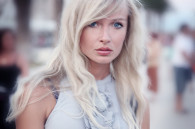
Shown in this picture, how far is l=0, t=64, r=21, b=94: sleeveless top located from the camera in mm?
3160

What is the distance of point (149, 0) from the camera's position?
15.5 metres

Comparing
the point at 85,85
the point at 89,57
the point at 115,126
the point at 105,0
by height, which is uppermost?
the point at 105,0

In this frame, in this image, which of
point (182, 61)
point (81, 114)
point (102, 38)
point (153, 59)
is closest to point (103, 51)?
point (102, 38)

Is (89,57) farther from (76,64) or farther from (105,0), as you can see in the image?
(105,0)

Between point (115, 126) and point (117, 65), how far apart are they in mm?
371

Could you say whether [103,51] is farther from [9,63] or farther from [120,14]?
[9,63]

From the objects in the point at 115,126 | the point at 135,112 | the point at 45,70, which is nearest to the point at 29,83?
the point at 45,70

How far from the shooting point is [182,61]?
5.01 metres

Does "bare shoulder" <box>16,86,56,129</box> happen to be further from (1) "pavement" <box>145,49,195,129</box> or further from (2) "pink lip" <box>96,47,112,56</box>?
(1) "pavement" <box>145,49,195,129</box>

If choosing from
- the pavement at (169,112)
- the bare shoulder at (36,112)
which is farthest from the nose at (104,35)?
the pavement at (169,112)

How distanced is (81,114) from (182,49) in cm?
399

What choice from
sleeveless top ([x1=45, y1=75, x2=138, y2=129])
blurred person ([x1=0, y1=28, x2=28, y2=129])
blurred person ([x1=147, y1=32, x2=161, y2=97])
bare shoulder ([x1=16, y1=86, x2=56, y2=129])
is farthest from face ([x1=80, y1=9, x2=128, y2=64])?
blurred person ([x1=147, y1=32, x2=161, y2=97])

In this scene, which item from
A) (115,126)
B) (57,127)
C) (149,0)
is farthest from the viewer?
(149,0)

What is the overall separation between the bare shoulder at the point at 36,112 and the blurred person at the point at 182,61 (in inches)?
159
